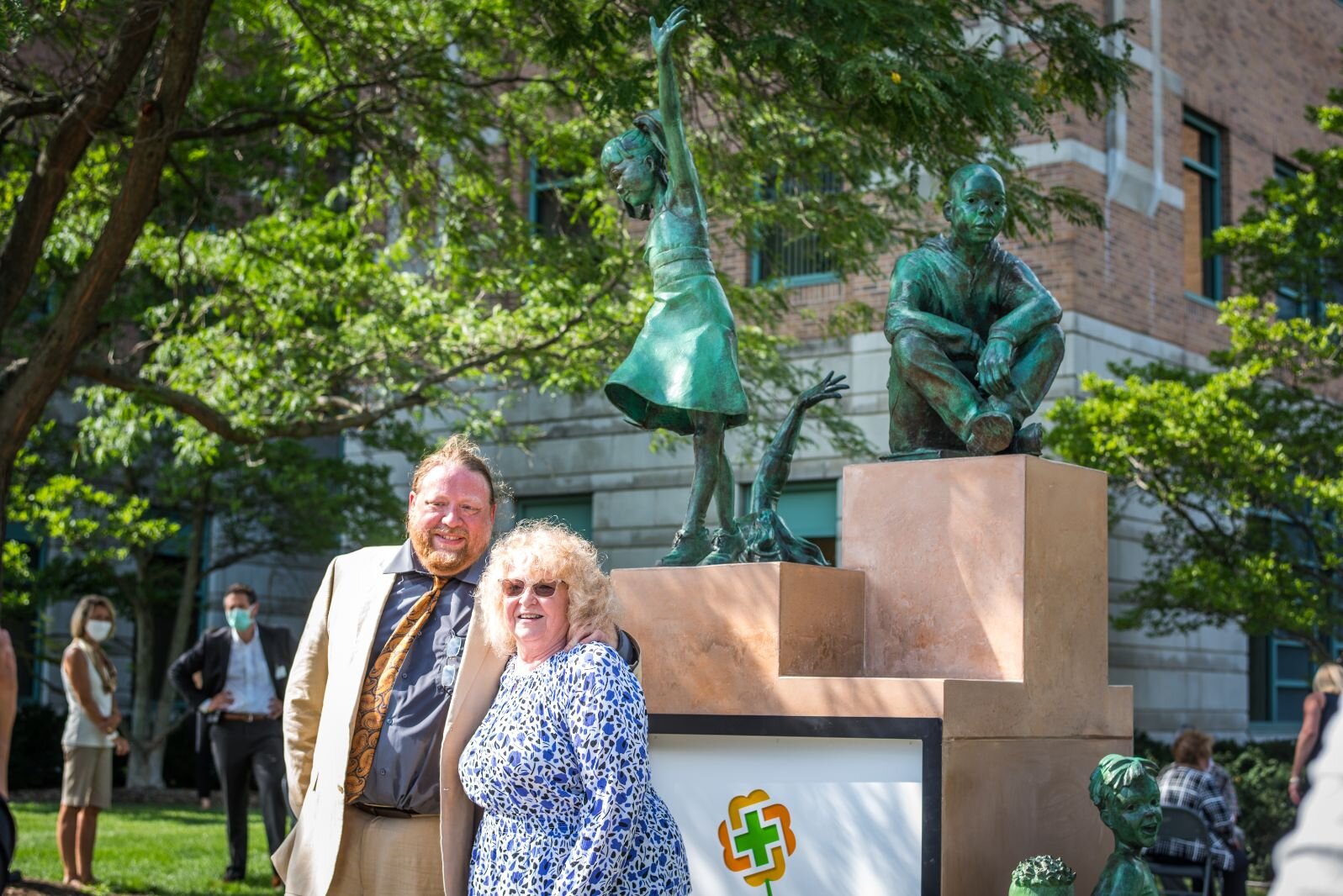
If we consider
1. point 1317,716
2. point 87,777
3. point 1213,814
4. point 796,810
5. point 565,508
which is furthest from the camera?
point 565,508

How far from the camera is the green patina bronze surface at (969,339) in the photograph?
5.74 m

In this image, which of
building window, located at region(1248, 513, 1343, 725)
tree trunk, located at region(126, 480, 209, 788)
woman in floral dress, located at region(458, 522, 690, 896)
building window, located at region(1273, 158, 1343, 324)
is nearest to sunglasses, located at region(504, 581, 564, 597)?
→ woman in floral dress, located at region(458, 522, 690, 896)

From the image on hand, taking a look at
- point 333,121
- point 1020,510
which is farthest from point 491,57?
point 1020,510

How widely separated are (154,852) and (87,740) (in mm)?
1957

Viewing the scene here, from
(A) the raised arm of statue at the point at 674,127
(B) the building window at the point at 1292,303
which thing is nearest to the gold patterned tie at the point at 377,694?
(A) the raised arm of statue at the point at 674,127

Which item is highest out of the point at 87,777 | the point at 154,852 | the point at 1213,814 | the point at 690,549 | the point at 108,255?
the point at 108,255

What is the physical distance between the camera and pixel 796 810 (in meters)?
5.51

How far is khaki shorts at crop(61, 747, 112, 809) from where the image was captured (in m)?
10.8

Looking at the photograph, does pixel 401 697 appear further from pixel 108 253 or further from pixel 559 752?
pixel 108 253

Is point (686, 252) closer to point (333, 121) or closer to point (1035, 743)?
point (1035, 743)

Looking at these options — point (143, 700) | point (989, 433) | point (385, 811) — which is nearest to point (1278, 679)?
point (143, 700)

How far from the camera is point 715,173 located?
12281 mm

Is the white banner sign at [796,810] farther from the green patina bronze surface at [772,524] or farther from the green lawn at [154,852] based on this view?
the green lawn at [154,852]

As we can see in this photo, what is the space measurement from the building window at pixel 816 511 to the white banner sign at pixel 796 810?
13930 mm
